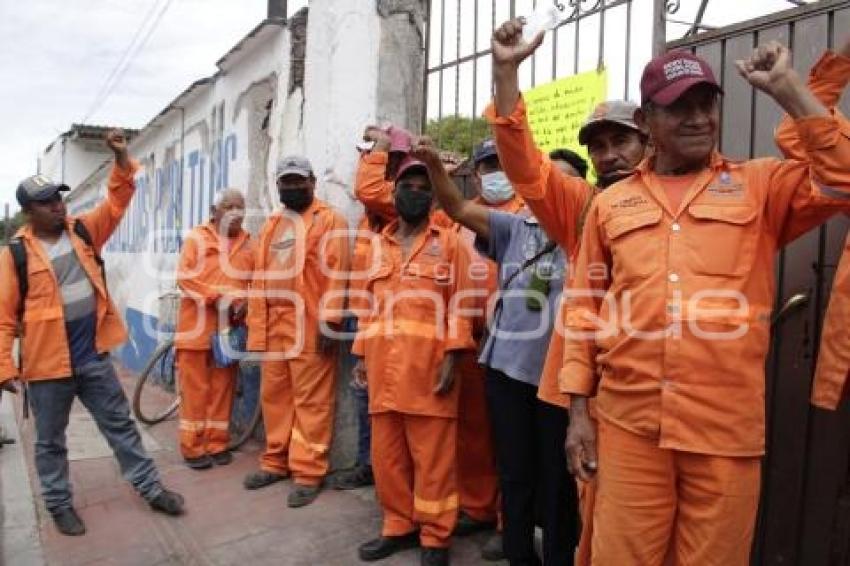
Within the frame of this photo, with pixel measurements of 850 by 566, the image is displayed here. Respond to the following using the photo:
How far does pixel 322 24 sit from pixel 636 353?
3667 mm

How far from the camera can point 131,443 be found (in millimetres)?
4508

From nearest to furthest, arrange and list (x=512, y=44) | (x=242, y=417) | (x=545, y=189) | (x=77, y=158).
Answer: (x=512, y=44), (x=545, y=189), (x=242, y=417), (x=77, y=158)

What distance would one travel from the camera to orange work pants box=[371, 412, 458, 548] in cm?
359

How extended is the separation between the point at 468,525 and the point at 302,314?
1.61 meters

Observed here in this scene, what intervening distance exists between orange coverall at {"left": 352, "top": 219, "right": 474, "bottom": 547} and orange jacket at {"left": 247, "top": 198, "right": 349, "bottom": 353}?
80 centimetres

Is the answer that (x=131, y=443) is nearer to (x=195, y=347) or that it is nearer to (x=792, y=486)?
(x=195, y=347)

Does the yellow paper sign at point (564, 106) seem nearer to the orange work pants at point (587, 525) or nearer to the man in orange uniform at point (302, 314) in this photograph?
the man in orange uniform at point (302, 314)

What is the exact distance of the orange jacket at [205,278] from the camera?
17.9 ft

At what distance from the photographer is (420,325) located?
3668 mm

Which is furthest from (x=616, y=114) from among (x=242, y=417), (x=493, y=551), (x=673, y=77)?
(x=242, y=417)

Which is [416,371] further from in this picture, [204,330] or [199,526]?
[204,330]

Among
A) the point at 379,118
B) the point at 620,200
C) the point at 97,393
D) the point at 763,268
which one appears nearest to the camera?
the point at 763,268

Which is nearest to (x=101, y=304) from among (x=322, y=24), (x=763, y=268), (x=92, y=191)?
(x=322, y=24)

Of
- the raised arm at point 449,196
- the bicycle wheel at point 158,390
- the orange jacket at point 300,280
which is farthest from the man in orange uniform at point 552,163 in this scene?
the bicycle wheel at point 158,390
